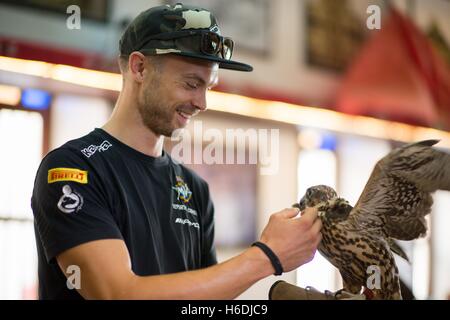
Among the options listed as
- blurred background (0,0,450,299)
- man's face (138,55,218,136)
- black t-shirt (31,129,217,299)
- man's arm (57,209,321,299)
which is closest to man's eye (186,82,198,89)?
man's face (138,55,218,136)

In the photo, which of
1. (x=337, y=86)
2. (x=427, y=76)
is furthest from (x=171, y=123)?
(x=427, y=76)

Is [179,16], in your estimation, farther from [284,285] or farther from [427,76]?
[427,76]

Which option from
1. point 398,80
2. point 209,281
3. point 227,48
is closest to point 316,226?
point 209,281

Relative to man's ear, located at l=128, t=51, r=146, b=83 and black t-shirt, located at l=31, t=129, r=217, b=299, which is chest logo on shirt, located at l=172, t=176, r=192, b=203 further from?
man's ear, located at l=128, t=51, r=146, b=83

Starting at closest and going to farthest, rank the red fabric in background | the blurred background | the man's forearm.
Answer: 1. the man's forearm
2. the blurred background
3. the red fabric in background

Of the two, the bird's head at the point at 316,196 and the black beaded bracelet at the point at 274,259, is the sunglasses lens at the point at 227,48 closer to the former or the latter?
the bird's head at the point at 316,196

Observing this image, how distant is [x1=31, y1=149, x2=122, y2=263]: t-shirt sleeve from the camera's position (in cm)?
→ 151

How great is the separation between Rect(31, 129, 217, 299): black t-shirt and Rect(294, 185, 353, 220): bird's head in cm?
37

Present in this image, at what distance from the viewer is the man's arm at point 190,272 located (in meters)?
1.44

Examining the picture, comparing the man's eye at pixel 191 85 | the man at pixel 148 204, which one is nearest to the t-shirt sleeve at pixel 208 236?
the man at pixel 148 204

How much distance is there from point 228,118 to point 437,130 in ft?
7.75

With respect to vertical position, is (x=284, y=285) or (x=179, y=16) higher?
(x=179, y=16)

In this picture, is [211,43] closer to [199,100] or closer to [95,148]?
[199,100]

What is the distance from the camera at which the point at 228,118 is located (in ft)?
16.1
